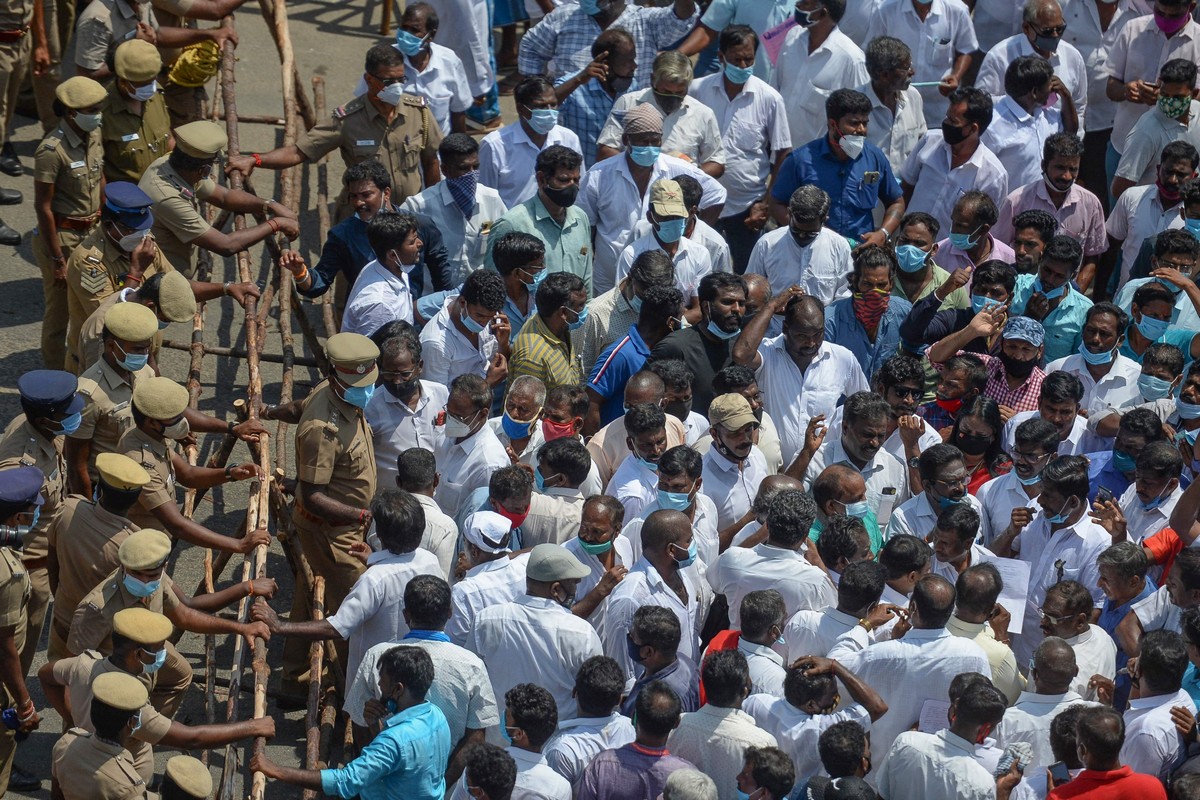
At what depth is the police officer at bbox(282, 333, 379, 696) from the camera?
7969 millimetres

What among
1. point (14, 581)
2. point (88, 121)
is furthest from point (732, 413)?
point (88, 121)

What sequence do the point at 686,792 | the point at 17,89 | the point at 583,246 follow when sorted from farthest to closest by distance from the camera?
the point at 17,89 → the point at 583,246 → the point at 686,792

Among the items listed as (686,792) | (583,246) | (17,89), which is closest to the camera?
(686,792)

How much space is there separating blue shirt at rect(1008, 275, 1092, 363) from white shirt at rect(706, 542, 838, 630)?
3.26m

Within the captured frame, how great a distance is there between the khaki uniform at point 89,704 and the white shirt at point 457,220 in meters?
4.09

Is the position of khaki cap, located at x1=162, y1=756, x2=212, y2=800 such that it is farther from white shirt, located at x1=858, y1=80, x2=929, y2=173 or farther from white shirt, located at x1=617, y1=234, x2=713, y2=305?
white shirt, located at x1=858, y1=80, x2=929, y2=173

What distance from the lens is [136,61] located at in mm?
9664

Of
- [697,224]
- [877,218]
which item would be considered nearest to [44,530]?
[697,224]

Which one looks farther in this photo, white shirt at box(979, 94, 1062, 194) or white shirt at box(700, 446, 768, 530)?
white shirt at box(979, 94, 1062, 194)

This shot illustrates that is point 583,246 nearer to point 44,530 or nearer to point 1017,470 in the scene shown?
point 1017,470

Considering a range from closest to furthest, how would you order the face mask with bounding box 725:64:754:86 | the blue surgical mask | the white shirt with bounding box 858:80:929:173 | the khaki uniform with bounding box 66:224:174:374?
the khaki uniform with bounding box 66:224:174:374, the blue surgical mask, the face mask with bounding box 725:64:754:86, the white shirt with bounding box 858:80:929:173

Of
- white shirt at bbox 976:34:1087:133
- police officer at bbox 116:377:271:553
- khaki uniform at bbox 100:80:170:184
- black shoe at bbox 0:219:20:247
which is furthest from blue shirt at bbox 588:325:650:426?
black shoe at bbox 0:219:20:247

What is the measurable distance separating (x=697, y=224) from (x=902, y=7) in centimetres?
328

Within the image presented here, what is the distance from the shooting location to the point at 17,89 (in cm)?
1149
